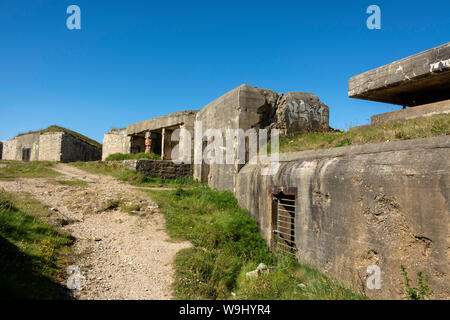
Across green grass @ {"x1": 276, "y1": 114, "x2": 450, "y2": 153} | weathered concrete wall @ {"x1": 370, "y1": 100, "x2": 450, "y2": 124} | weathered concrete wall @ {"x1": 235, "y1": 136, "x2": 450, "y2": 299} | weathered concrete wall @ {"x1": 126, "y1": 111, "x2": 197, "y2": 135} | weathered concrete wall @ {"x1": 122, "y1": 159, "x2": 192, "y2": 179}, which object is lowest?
weathered concrete wall @ {"x1": 235, "y1": 136, "x2": 450, "y2": 299}

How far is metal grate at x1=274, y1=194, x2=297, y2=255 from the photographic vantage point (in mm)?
5488

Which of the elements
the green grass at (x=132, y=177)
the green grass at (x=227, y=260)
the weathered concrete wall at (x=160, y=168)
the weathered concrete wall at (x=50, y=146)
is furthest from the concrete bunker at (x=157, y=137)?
the green grass at (x=227, y=260)

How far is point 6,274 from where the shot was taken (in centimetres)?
330

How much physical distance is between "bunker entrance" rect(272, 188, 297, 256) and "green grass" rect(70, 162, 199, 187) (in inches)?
216

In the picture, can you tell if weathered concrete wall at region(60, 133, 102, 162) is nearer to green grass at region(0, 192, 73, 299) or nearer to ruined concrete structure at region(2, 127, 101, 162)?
ruined concrete structure at region(2, 127, 101, 162)

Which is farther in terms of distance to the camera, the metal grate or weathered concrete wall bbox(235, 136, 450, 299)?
the metal grate

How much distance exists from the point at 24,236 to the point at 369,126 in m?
6.45

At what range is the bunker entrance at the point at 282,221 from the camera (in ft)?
18.2

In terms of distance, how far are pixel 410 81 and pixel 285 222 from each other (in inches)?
137

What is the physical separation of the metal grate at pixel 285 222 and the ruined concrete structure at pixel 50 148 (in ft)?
51.5

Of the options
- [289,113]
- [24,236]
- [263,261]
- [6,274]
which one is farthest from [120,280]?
[289,113]

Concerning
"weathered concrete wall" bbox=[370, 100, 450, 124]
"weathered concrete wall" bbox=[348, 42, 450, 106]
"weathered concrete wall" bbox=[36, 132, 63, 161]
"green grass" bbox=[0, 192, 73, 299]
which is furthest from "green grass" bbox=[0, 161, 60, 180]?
"weathered concrete wall" bbox=[370, 100, 450, 124]

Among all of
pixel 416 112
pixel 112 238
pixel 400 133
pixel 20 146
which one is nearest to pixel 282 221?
pixel 400 133

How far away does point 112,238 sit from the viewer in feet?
19.0
